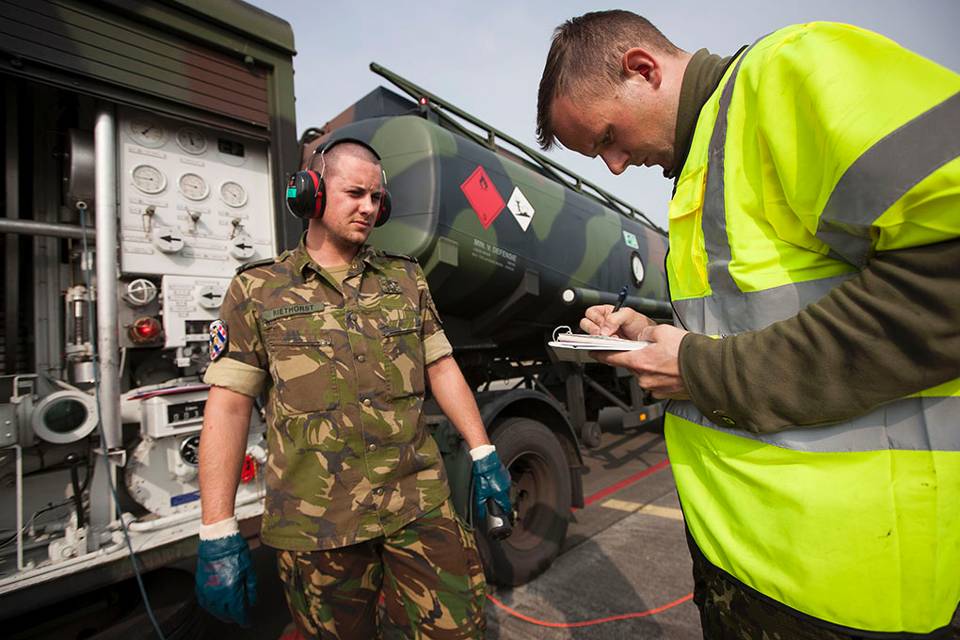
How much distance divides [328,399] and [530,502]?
1.91 m

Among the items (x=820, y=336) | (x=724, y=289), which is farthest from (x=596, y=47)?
(x=820, y=336)

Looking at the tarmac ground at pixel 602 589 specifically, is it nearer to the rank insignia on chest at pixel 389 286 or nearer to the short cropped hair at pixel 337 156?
the rank insignia on chest at pixel 389 286

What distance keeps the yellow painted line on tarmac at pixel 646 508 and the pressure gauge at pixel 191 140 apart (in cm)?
379

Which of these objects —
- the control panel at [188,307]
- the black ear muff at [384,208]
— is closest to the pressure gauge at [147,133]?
the control panel at [188,307]

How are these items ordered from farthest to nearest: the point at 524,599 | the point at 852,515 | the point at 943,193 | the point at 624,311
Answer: the point at 524,599 → the point at 624,311 → the point at 852,515 → the point at 943,193

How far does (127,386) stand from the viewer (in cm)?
199

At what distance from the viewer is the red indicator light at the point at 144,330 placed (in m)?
1.86

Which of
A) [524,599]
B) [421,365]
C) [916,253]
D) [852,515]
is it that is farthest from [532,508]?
[916,253]

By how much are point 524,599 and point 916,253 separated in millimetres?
2580

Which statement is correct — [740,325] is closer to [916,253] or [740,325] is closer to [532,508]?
[916,253]

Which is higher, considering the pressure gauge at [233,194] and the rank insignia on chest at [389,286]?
the pressure gauge at [233,194]

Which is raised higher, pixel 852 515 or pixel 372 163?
pixel 372 163

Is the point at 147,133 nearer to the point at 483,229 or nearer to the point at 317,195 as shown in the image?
the point at 317,195

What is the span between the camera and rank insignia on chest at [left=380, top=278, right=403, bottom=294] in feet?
5.38
